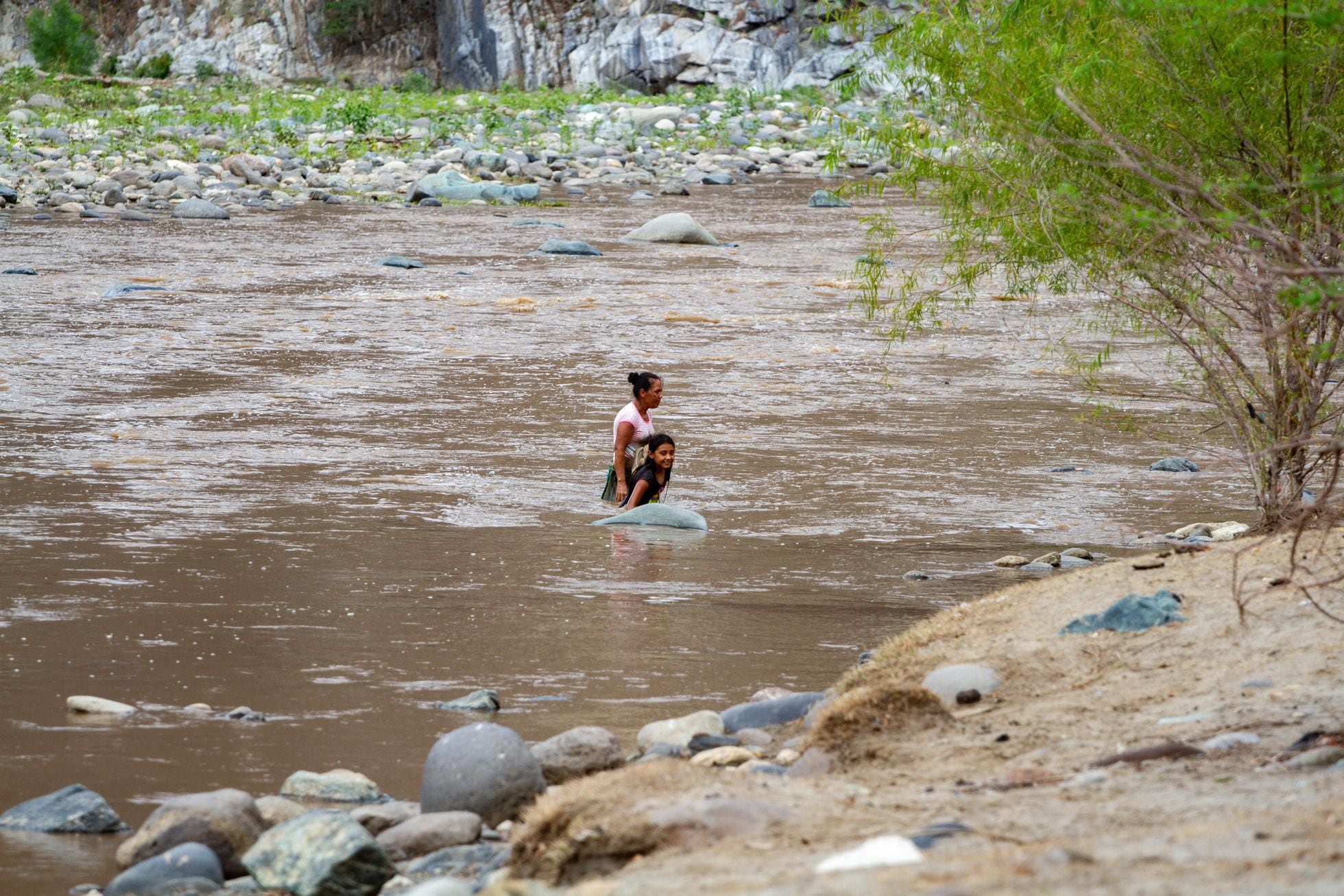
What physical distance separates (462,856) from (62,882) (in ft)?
3.54

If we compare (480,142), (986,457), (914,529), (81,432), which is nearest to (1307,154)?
(914,529)

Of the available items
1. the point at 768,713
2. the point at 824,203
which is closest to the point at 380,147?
the point at 824,203

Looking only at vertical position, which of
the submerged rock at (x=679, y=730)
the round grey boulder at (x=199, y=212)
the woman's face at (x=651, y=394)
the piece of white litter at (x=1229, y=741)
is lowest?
the submerged rock at (x=679, y=730)

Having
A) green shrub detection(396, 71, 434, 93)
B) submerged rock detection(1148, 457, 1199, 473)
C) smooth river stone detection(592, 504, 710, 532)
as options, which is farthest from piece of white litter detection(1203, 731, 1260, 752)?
green shrub detection(396, 71, 434, 93)

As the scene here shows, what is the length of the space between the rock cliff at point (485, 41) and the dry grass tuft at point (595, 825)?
4401 cm

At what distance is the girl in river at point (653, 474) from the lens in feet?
30.4

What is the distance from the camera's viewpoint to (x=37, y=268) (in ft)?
62.6

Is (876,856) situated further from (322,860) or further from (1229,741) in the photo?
(322,860)

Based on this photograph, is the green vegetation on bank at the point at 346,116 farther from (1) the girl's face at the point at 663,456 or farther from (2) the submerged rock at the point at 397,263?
(1) the girl's face at the point at 663,456

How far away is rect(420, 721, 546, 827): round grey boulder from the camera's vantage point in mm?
4832

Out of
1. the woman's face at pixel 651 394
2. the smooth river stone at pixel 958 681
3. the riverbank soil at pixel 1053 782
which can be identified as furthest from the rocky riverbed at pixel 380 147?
the smooth river stone at pixel 958 681

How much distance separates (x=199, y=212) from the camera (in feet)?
82.7

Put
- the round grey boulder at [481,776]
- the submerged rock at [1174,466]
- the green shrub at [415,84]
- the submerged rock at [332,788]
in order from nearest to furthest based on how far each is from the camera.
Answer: the round grey boulder at [481,776] → the submerged rock at [332,788] → the submerged rock at [1174,466] → the green shrub at [415,84]

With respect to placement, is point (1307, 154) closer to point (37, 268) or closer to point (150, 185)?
point (37, 268)
